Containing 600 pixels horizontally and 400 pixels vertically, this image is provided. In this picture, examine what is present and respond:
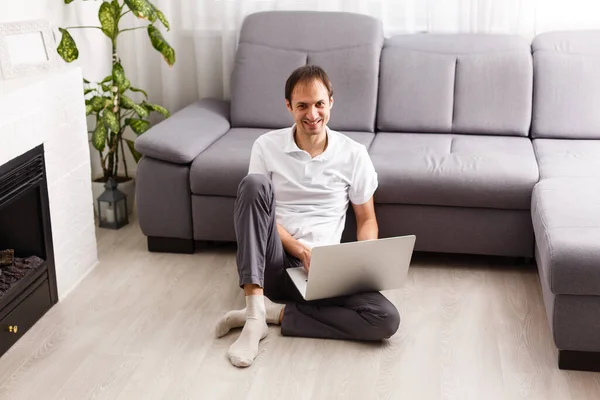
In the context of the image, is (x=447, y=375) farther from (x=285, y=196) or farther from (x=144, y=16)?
(x=144, y=16)

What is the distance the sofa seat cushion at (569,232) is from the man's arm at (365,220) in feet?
1.86

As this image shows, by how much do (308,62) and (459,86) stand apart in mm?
698

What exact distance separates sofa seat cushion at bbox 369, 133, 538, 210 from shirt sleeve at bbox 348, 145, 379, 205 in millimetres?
232

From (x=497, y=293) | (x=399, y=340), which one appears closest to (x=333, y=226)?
(x=399, y=340)

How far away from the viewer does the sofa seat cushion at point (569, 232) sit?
2559mm

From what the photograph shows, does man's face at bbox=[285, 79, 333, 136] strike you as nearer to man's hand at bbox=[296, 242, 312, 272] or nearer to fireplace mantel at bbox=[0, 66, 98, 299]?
man's hand at bbox=[296, 242, 312, 272]

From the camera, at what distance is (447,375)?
266 centimetres

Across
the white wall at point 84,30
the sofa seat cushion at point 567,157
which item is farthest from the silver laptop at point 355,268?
the white wall at point 84,30

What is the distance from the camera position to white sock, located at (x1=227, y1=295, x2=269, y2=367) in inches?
107

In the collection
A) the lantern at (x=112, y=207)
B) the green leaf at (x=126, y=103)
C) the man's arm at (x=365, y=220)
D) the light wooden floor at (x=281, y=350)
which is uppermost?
the green leaf at (x=126, y=103)

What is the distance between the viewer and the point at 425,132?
3.90 meters

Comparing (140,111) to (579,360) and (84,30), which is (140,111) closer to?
(84,30)

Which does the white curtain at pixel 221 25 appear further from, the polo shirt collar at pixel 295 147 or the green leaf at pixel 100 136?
the polo shirt collar at pixel 295 147

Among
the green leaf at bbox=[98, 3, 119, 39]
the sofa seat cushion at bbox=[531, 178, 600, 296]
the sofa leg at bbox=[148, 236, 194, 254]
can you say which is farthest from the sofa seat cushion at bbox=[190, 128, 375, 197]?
the sofa seat cushion at bbox=[531, 178, 600, 296]
